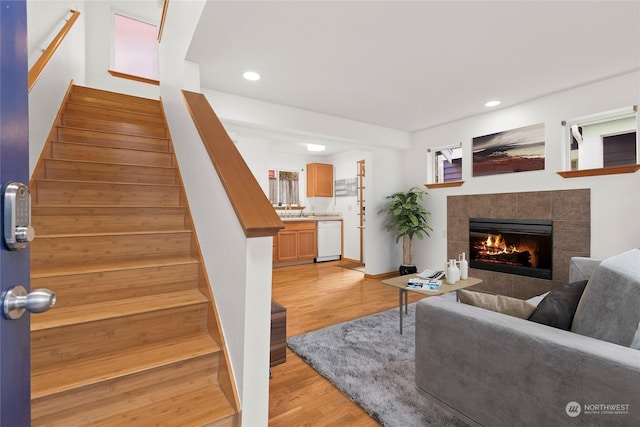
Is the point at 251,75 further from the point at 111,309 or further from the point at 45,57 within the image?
the point at 111,309

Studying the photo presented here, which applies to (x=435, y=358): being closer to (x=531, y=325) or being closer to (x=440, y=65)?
(x=531, y=325)

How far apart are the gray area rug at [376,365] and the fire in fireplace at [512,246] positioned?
5.41 feet

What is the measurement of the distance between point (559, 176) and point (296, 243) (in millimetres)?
4308

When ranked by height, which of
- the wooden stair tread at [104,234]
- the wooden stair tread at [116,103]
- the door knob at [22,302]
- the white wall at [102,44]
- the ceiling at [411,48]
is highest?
the white wall at [102,44]

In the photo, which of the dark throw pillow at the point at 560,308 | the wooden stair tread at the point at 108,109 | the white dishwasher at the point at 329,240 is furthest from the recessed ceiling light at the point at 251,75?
the white dishwasher at the point at 329,240

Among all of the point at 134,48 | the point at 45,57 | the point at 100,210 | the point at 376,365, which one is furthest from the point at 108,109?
the point at 376,365

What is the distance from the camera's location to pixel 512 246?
3830 millimetres

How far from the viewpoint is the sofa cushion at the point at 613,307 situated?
1188 mm

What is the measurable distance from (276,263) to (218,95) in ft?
11.3

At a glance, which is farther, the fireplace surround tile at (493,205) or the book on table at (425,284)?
the fireplace surround tile at (493,205)

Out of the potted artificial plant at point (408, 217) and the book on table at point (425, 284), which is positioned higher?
the potted artificial plant at point (408, 217)

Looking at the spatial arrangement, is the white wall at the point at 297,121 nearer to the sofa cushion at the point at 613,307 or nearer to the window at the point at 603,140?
the window at the point at 603,140

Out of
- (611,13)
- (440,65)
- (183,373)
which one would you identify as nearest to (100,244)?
(183,373)

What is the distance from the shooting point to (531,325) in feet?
4.34
